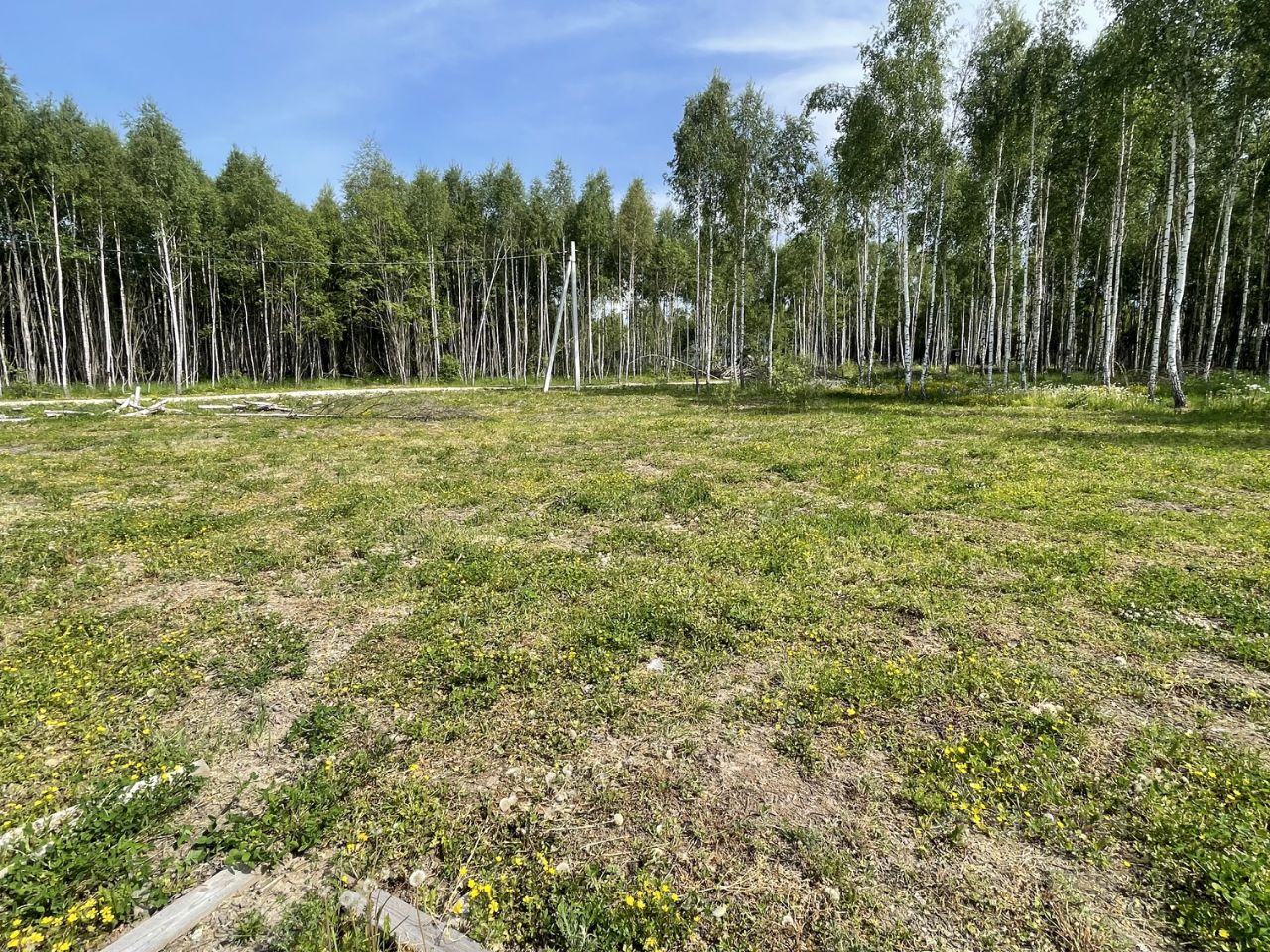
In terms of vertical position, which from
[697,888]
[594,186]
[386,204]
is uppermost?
[594,186]

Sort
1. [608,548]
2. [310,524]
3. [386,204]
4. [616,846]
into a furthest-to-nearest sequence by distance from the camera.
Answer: [386,204]
[310,524]
[608,548]
[616,846]

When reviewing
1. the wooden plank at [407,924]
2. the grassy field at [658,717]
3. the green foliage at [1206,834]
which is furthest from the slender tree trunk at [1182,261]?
the wooden plank at [407,924]

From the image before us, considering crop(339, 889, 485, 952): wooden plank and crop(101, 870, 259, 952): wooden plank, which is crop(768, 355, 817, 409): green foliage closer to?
crop(339, 889, 485, 952): wooden plank

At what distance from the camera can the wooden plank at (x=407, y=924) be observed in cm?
247

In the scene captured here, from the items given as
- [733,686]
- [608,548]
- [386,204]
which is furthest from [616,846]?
[386,204]

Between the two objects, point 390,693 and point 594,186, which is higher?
point 594,186

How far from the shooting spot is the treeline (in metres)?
22.5

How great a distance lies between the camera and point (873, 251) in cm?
4997

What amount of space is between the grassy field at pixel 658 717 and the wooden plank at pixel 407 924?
0.09m

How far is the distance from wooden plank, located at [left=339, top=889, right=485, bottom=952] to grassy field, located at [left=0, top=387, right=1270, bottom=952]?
9 centimetres

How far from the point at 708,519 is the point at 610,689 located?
4373mm

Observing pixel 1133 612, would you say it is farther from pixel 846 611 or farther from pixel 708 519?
pixel 708 519

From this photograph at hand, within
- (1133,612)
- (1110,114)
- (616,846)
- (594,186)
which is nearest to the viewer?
(616,846)

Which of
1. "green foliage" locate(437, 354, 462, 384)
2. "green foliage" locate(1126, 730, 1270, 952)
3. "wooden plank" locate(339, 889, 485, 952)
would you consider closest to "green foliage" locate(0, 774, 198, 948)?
"wooden plank" locate(339, 889, 485, 952)
